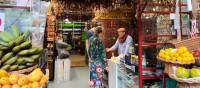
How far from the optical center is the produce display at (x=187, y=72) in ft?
9.94

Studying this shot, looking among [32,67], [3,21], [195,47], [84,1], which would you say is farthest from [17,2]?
[84,1]

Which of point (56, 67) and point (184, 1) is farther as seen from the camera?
point (56, 67)

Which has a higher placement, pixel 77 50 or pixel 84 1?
pixel 84 1

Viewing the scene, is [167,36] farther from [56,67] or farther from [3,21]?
[56,67]

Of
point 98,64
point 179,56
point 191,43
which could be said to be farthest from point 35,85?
point 98,64

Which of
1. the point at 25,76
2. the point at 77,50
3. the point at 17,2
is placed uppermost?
the point at 17,2

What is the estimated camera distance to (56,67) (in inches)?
340

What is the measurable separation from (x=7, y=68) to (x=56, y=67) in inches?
247

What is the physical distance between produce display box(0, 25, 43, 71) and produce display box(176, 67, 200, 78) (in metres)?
1.44

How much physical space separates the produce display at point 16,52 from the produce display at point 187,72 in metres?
1.44

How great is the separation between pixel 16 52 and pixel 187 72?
5.67 feet

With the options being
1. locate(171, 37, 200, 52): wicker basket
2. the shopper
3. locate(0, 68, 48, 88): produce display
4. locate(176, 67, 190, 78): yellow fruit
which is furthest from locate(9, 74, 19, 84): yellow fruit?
the shopper

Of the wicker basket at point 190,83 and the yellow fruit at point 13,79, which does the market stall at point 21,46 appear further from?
the wicker basket at point 190,83

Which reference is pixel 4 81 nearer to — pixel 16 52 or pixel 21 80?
pixel 21 80
